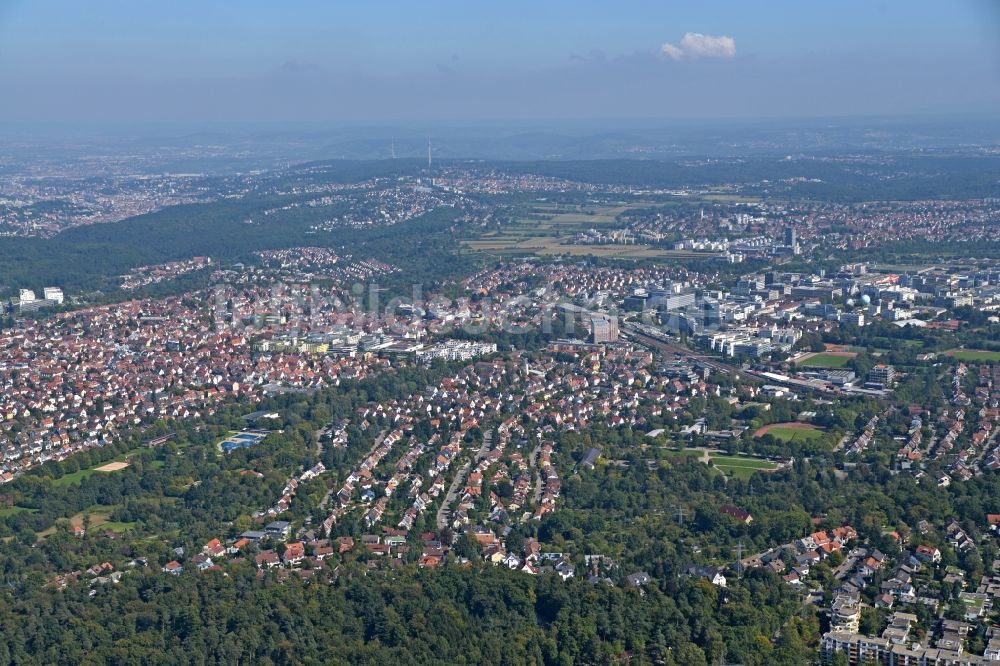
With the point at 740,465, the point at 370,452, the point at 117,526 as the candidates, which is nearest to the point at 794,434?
the point at 740,465

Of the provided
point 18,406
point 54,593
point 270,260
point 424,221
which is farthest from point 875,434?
point 424,221

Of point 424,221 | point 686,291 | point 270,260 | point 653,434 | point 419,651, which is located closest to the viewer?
point 419,651

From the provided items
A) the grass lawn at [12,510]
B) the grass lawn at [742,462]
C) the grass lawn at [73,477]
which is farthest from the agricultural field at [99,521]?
the grass lawn at [742,462]

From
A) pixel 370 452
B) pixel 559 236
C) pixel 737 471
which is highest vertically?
pixel 737 471

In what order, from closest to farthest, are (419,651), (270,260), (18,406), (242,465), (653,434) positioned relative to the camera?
(419,651) → (242,465) → (653,434) → (18,406) → (270,260)

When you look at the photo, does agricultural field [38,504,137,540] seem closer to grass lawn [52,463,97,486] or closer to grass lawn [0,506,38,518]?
grass lawn [0,506,38,518]

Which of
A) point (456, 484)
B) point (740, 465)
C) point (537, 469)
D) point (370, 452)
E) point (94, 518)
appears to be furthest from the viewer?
point (370, 452)

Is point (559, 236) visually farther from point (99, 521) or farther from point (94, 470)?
point (99, 521)

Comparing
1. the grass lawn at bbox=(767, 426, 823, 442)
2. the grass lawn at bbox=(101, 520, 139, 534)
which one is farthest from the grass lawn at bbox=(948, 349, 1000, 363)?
the grass lawn at bbox=(101, 520, 139, 534)

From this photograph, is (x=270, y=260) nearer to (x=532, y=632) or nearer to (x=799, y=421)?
(x=799, y=421)
